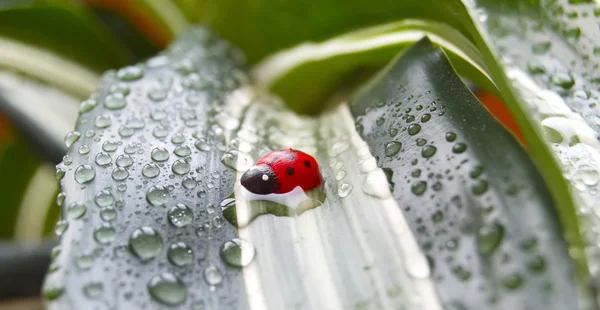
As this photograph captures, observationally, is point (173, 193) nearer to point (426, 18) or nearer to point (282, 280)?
point (282, 280)

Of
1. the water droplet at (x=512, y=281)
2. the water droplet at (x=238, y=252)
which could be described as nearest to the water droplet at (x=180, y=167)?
the water droplet at (x=238, y=252)

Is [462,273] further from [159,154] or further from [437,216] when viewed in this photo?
[159,154]

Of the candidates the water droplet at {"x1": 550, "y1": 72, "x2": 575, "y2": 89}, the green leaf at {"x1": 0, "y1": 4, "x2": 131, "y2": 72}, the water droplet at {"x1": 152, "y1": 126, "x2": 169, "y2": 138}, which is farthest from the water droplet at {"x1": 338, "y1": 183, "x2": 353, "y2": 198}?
the green leaf at {"x1": 0, "y1": 4, "x2": 131, "y2": 72}

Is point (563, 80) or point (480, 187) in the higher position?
point (563, 80)

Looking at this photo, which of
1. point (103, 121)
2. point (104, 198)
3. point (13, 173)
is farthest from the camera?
point (13, 173)

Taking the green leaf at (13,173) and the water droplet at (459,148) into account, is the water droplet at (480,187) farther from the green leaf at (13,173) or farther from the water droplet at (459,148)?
the green leaf at (13,173)

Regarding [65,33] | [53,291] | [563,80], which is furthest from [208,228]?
[65,33]
